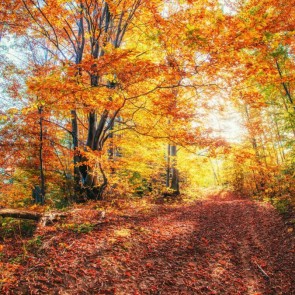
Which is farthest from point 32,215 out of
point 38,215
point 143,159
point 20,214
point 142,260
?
point 143,159

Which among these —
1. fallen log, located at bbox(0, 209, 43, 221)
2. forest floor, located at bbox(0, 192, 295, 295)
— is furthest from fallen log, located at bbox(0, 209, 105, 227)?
forest floor, located at bbox(0, 192, 295, 295)

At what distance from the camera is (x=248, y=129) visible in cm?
1677

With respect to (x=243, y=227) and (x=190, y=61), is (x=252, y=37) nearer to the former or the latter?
(x=190, y=61)

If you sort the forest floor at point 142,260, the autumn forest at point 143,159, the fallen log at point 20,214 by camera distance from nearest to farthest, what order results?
the forest floor at point 142,260
the autumn forest at point 143,159
the fallen log at point 20,214

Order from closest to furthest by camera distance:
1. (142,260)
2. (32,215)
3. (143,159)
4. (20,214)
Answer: (142,260)
(20,214)
(32,215)
(143,159)

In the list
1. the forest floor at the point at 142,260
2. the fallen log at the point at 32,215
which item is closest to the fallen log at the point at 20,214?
the fallen log at the point at 32,215

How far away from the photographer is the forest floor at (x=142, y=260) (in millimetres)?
3684

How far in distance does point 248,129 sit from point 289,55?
20.1ft

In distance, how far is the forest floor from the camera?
368 cm

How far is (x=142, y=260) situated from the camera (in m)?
4.66

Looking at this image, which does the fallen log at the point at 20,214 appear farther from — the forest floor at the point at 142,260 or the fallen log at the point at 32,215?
the forest floor at the point at 142,260

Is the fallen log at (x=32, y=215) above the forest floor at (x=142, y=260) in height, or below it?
above

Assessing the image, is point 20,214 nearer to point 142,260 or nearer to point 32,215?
point 32,215

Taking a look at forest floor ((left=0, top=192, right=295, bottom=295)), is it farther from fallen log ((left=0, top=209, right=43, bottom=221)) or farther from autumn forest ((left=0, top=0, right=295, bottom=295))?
fallen log ((left=0, top=209, right=43, bottom=221))
